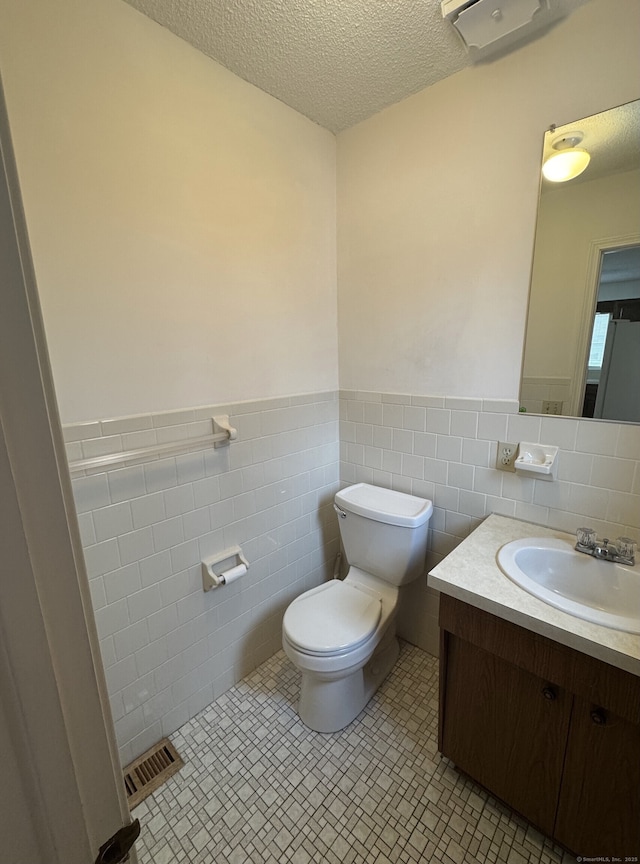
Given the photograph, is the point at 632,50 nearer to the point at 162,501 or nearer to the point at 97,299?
the point at 97,299

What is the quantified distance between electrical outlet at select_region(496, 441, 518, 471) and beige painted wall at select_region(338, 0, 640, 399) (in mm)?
193

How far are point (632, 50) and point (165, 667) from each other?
2.54m

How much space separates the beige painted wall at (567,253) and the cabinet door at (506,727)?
100 centimetres

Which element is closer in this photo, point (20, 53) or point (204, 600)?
point (20, 53)

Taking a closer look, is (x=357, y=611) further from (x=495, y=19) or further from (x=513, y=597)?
(x=495, y=19)

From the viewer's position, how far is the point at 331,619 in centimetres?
150

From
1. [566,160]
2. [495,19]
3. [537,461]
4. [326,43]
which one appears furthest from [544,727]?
[326,43]

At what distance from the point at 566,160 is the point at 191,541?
190cm

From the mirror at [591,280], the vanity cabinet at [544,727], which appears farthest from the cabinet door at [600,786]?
the mirror at [591,280]

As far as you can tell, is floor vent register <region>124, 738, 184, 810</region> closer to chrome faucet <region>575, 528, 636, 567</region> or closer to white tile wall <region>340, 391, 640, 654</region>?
white tile wall <region>340, 391, 640, 654</region>

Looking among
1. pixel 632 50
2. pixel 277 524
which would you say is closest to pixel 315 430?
pixel 277 524

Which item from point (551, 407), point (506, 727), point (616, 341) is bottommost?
point (506, 727)

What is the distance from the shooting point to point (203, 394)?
1.45m

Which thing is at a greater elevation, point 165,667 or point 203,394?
point 203,394
